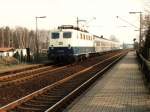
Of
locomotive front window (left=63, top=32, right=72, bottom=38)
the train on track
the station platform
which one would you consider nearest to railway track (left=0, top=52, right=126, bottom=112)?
the station platform

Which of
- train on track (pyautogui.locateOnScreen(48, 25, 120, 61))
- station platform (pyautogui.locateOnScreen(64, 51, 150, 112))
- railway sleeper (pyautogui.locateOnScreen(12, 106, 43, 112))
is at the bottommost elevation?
railway sleeper (pyautogui.locateOnScreen(12, 106, 43, 112))

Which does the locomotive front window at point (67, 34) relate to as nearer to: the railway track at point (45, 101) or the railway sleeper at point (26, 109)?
the railway track at point (45, 101)

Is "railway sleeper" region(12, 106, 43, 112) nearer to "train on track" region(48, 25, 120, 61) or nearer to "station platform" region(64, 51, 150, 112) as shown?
"station platform" region(64, 51, 150, 112)

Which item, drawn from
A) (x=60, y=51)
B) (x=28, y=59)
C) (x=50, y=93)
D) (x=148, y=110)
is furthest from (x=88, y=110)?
(x=28, y=59)

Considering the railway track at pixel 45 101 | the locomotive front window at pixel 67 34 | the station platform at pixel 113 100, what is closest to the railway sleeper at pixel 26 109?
the railway track at pixel 45 101

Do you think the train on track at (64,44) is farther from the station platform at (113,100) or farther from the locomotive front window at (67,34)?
the station platform at (113,100)

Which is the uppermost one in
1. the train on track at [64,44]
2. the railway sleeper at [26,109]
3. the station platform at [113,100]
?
the train on track at [64,44]

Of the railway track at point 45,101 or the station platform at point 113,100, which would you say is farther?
the railway track at point 45,101

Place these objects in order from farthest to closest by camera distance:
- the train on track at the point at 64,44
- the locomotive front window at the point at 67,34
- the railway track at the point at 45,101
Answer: the locomotive front window at the point at 67,34
the train on track at the point at 64,44
the railway track at the point at 45,101

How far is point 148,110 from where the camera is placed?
36.1 feet

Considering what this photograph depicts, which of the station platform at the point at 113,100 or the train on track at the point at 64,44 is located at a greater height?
the train on track at the point at 64,44

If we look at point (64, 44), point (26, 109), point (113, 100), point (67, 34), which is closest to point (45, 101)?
point (26, 109)

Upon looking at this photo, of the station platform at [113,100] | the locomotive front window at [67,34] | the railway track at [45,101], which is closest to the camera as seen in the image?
the station platform at [113,100]

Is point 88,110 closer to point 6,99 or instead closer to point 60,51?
point 6,99
